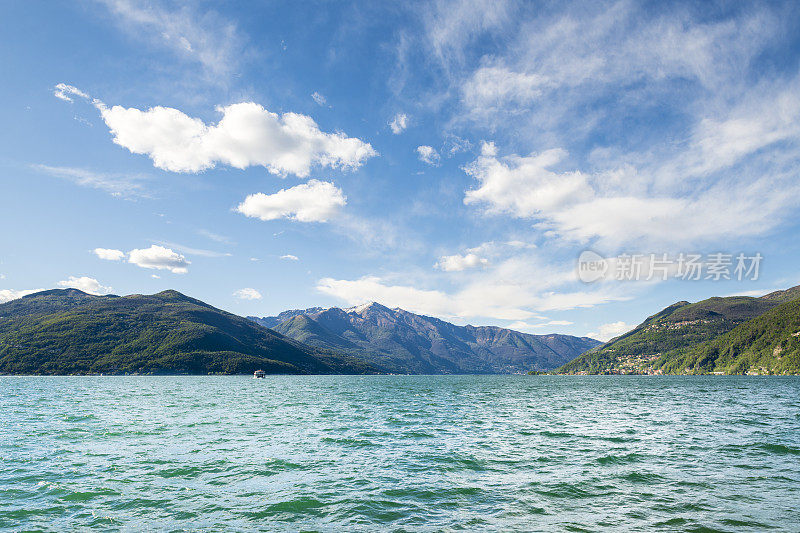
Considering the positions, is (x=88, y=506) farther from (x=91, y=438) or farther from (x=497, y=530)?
(x=91, y=438)

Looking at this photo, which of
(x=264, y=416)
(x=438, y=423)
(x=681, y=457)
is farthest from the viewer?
(x=264, y=416)

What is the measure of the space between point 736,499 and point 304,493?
71.1ft

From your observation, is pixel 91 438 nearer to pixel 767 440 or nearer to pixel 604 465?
pixel 604 465

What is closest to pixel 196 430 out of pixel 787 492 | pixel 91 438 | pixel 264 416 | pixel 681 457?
pixel 91 438

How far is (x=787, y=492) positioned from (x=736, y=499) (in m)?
3.68

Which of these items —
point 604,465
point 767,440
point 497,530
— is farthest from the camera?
point 767,440

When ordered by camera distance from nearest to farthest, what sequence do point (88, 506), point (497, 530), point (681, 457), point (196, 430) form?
point (497, 530) → point (88, 506) → point (681, 457) → point (196, 430)

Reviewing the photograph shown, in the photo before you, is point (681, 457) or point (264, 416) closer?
point (681, 457)

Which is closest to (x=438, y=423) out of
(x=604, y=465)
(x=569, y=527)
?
(x=604, y=465)

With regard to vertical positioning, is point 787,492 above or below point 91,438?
above

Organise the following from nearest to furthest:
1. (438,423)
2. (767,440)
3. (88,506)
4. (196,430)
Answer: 1. (88,506)
2. (767,440)
3. (196,430)
4. (438,423)

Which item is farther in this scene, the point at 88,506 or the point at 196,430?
the point at 196,430

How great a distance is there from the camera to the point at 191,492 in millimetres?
21859

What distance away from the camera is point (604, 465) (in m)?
27.8
